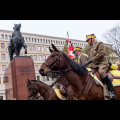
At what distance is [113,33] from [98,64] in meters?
29.7

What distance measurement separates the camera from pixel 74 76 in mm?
5016

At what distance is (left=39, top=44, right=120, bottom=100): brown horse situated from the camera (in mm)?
4934

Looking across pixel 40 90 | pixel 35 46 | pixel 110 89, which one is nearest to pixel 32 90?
pixel 40 90

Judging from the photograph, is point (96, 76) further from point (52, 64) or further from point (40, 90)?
point (40, 90)

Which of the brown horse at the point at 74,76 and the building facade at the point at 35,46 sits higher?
the building facade at the point at 35,46

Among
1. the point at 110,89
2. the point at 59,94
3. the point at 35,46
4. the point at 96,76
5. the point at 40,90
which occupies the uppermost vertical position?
the point at 35,46

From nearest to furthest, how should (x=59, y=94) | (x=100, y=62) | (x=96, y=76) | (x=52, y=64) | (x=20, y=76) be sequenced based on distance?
1. (x=52, y=64)
2. (x=96, y=76)
3. (x=100, y=62)
4. (x=59, y=94)
5. (x=20, y=76)

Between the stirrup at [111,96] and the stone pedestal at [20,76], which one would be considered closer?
the stirrup at [111,96]

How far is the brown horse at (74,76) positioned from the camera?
4934 millimetres

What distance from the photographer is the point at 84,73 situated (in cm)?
517

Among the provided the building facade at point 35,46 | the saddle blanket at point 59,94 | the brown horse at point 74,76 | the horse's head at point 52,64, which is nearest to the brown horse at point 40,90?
the saddle blanket at point 59,94

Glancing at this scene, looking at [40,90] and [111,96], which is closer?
[111,96]

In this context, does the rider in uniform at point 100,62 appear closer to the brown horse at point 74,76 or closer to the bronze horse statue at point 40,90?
the brown horse at point 74,76
